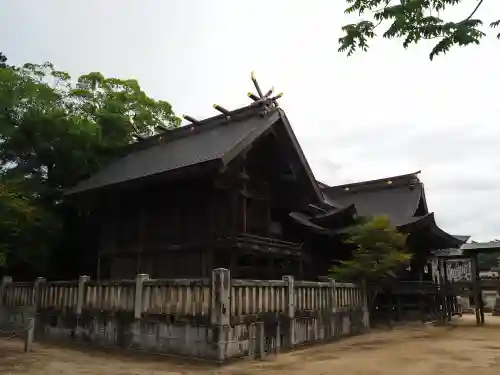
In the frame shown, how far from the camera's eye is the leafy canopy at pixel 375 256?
16500mm

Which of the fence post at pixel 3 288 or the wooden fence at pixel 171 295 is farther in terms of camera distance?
the fence post at pixel 3 288

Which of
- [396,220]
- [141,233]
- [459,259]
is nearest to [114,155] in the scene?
[141,233]

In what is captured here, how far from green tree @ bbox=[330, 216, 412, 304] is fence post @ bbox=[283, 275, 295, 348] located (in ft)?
17.4

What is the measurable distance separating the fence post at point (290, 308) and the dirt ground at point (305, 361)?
1.38 feet

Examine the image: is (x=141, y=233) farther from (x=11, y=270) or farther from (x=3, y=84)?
(x=3, y=84)

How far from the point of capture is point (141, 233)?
1576cm

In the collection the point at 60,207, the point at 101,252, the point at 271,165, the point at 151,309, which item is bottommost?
the point at 151,309

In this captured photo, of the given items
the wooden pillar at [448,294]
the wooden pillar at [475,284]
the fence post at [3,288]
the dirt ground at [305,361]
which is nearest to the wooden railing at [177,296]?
the fence post at [3,288]

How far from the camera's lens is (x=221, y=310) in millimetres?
9477

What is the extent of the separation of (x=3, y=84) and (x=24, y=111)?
1167 mm

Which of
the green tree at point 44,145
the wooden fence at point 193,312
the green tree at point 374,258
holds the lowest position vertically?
the wooden fence at point 193,312

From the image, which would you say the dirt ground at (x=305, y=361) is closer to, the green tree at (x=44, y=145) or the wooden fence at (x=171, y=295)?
the wooden fence at (x=171, y=295)

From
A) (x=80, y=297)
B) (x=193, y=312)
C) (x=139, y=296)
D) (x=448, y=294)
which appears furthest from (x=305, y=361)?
(x=448, y=294)

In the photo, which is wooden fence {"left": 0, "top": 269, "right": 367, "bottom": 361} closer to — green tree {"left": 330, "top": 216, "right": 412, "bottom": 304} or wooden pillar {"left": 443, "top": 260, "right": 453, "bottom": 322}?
green tree {"left": 330, "top": 216, "right": 412, "bottom": 304}
